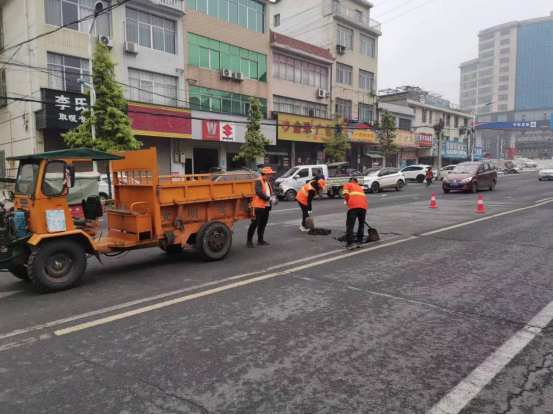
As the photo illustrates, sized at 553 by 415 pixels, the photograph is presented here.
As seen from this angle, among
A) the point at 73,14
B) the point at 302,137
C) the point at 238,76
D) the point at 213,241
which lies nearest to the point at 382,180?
the point at 302,137

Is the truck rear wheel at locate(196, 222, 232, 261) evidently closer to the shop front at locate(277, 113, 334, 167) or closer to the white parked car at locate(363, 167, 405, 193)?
the white parked car at locate(363, 167, 405, 193)

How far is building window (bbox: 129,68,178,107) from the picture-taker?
77.8 ft

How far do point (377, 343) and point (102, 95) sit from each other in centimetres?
1817

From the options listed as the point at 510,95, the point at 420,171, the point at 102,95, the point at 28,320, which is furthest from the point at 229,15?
the point at 510,95

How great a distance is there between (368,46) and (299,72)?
12822mm

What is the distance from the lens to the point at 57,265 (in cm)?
562

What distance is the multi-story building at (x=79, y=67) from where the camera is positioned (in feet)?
66.3

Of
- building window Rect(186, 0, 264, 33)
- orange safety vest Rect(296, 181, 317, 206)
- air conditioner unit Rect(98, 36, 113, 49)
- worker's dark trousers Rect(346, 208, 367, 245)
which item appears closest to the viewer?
worker's dark trousers Rect(346, 208, 367, 245)

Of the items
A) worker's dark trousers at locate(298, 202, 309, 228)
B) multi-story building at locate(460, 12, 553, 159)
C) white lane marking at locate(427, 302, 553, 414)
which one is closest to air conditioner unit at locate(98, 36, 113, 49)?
worker's dark trousers at locate(298, 202, 309, 228)

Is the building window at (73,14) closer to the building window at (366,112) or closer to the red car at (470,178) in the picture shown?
the red car at (470,178)

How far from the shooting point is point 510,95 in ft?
424

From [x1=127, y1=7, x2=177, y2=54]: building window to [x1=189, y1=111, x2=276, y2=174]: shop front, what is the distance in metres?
4.49

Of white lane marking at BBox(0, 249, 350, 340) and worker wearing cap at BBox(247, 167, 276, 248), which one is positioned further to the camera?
worker wearing cap at BBox(247, 167, 276, 248)

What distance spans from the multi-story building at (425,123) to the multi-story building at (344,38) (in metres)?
3.96
